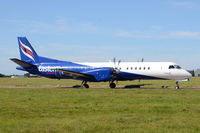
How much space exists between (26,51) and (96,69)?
39.6 feet

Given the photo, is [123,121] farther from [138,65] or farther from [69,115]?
[138,65]

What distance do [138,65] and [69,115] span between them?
28653mm

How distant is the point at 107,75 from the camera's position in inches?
1736

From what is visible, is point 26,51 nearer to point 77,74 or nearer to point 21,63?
point 21,63

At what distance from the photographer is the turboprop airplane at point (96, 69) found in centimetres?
4231

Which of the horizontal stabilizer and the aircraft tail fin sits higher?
the aircraft tail fin

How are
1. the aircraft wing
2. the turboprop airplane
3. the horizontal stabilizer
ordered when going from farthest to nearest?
the horizontal stabilizer → the aircraft wing → the turboprop airplane

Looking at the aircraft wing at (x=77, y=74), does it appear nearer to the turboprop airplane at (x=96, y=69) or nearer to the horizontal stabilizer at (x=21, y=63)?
the turboprop airplane at (x=96, y=69)

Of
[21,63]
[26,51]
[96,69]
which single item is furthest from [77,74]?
[26,51]

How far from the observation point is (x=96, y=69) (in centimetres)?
4528

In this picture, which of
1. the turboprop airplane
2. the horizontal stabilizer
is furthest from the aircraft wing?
the horizontal stabilizer

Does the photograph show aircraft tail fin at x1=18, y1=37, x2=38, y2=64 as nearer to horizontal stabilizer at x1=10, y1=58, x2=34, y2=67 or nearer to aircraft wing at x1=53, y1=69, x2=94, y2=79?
horizontal stabilizer at x1=10, y1=58, x2=34, y2=67

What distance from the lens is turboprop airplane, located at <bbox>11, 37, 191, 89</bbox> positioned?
42.3 m

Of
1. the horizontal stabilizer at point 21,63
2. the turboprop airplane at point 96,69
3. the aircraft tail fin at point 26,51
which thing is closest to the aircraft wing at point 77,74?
the turboprop airplane at point 96,69
